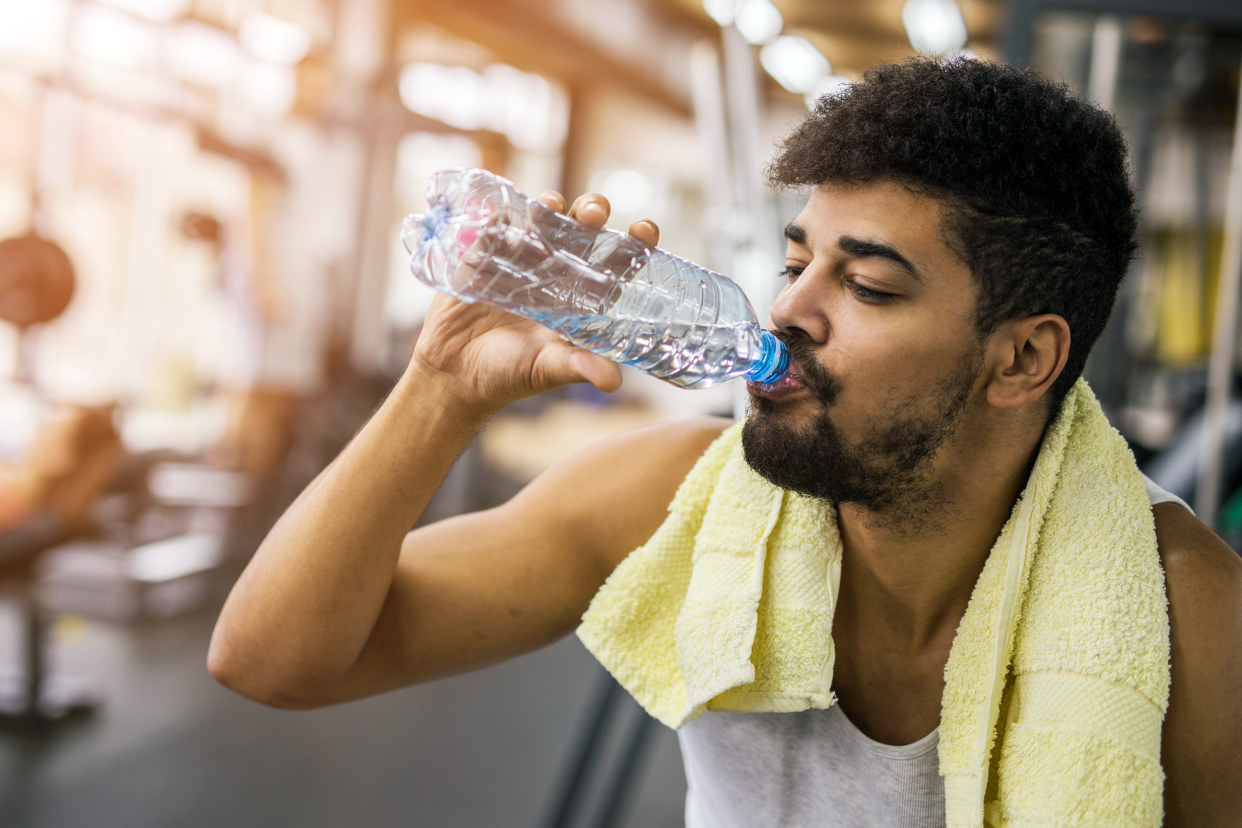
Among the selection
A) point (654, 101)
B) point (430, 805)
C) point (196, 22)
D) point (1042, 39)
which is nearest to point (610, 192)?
point (654, 101)

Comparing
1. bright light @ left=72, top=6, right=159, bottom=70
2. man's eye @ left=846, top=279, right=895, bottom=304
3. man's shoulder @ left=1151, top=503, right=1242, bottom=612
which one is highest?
bright light @ left=72, top=6, right=159, bottom=70

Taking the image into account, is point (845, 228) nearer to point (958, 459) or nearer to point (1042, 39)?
point (958, 459)

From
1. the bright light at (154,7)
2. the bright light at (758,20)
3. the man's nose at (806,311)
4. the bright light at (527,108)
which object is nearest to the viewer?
the man's nose at (806,311)

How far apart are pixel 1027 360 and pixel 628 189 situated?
265 inches

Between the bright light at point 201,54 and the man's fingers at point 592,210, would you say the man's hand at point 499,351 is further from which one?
the bright light at point 201,54

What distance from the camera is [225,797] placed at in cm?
233

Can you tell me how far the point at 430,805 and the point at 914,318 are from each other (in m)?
1.98

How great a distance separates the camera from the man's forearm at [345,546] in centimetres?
95

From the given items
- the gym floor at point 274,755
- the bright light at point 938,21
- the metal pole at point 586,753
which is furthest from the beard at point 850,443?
the bright light at point 938,21

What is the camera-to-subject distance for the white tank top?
3.22 ft

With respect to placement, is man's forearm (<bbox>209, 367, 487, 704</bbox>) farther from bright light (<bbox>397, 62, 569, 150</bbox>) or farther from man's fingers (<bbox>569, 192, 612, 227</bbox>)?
bright light (<bbox>397, 62, 569, 150</bbox>)

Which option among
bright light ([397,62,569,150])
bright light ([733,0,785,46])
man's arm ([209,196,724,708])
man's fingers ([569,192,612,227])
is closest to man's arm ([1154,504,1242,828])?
man's arm ([209,196,724,708])

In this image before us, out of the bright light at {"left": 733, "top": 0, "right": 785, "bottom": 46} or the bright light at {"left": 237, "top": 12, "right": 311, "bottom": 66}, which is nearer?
the bright light at {"left": 733, "top": 0, "right": 785, "bottom": 46}

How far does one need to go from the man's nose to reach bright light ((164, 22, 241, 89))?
10.7 feet
